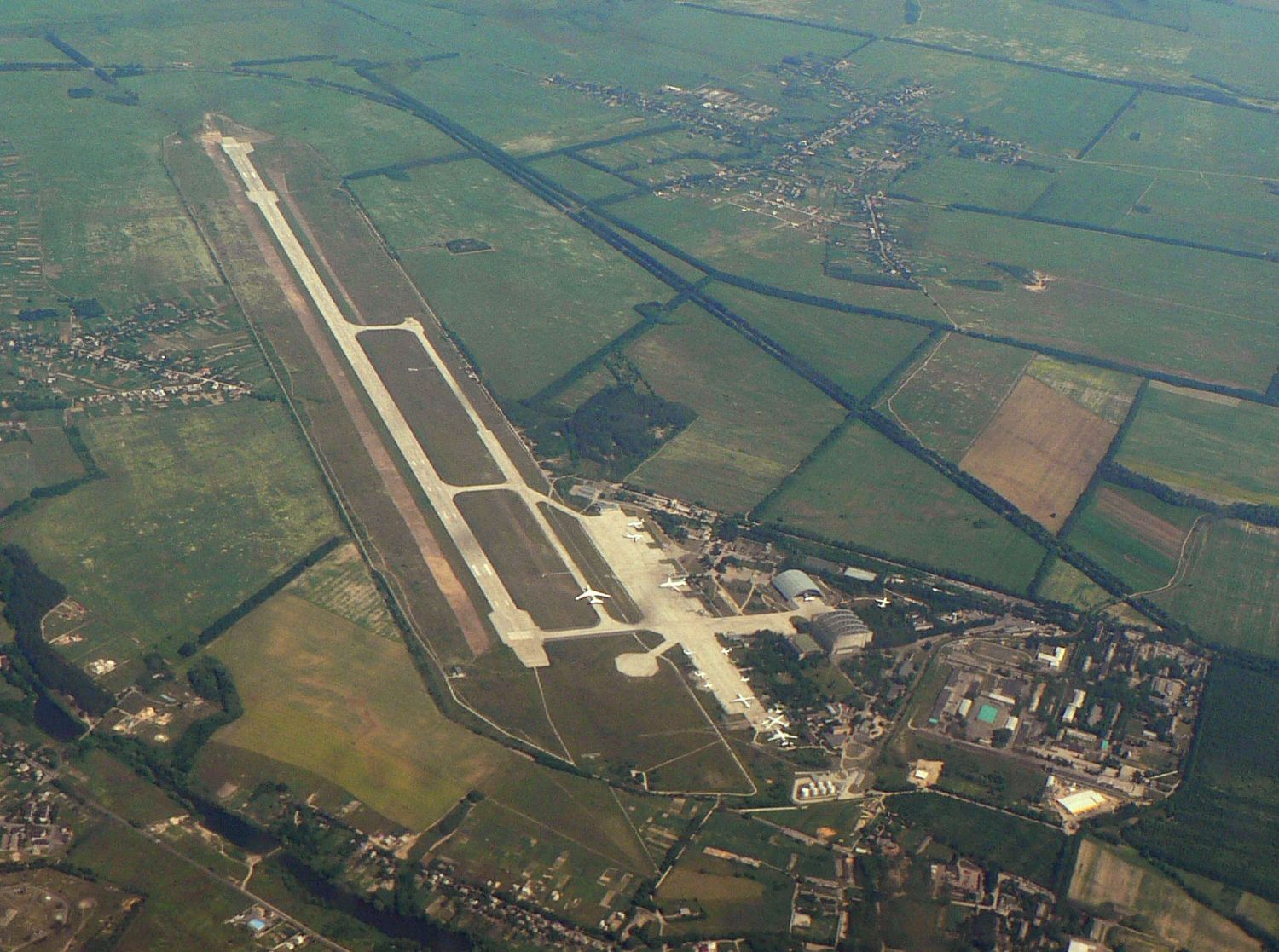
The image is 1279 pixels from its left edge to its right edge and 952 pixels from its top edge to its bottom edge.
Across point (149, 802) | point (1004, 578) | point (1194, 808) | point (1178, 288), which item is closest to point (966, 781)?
point (1194, 808)

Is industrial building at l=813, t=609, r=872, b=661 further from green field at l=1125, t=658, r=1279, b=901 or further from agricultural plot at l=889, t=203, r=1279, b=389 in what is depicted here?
agricultural plot at l=889, t=203, r=1279, b=389

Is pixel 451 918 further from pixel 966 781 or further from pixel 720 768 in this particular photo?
pixel 966 781

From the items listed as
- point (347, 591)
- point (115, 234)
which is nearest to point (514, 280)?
point (115, 234)

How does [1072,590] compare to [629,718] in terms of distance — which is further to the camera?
[1072,590]

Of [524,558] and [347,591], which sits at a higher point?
[524,558]

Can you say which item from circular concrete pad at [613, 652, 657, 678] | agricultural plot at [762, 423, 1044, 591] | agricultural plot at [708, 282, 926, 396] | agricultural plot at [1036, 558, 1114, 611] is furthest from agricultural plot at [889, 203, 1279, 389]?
circular concrete pad at [613, 652, 657, 678]

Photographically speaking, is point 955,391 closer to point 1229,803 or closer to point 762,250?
point 762,250
